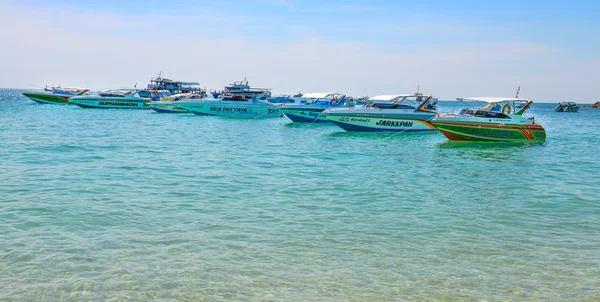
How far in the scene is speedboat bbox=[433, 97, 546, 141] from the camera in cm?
2948

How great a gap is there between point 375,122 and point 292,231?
26908 millimetres

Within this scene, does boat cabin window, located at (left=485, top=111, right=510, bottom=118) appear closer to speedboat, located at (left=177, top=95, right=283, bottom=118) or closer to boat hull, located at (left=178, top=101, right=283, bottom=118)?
speedboat, located at (left=177, top=95, right=283, bottom=118)

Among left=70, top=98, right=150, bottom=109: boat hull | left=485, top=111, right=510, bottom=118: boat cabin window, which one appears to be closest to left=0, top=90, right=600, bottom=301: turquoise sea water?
left=485, top=111, right=510, bottom=118: boat cabin window

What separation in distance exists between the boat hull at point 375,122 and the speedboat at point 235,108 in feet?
67.4

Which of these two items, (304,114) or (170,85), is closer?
(304,114)

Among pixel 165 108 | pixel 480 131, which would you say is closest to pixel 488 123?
pixel 480 131

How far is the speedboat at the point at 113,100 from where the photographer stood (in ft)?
236

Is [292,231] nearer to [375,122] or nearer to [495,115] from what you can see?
[495,115]

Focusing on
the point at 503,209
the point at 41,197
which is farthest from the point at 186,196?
the point at 503,209

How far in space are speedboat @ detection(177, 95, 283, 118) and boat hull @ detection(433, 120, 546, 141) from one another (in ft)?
93.5

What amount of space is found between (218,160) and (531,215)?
13.0 metres

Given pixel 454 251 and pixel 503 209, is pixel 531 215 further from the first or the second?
pixel 454 251

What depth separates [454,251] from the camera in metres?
8.77

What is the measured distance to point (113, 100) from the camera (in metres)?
72.6
